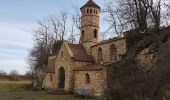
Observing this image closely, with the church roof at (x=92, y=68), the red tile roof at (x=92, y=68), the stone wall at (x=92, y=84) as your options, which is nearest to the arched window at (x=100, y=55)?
the church roof at (x=92, y=68)

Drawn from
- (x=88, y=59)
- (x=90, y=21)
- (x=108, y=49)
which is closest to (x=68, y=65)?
(x=88, y=59)

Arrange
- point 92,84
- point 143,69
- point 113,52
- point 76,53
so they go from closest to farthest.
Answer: point 143,69, point 92,84, point 113,52, point 76,53

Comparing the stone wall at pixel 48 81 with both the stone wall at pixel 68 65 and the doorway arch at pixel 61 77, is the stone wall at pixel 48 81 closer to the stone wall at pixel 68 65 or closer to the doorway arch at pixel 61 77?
the doorway arch at pixel 61 77

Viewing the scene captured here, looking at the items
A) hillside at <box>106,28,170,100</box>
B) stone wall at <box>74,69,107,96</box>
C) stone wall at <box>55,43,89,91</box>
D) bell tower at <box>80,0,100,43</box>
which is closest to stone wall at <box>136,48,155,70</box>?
hillside at <box>106,28,170,100</box>

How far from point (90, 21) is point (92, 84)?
1143 centimetres

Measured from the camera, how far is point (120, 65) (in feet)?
92.2

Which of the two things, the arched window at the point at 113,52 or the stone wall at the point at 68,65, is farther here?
the stone wall at the point at 68,65

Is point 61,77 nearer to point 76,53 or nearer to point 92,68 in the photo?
point 76,53

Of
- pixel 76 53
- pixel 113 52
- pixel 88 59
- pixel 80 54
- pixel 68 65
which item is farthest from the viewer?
pixel 80 54

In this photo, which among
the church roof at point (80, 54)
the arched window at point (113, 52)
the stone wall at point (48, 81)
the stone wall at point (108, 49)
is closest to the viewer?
the stone wall at point (108, 49)

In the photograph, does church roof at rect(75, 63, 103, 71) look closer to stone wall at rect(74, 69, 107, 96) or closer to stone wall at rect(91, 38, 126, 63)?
stone wall at rect(74, 69, 107, 96)

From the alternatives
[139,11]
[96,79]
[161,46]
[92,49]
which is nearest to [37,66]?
[92,49]

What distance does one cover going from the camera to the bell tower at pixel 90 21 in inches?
1599

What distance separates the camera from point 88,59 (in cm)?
3884
